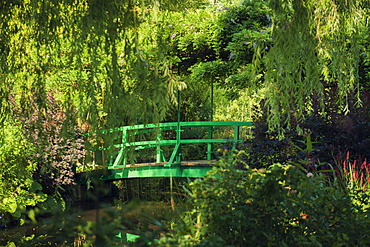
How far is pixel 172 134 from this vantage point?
12.5 meters

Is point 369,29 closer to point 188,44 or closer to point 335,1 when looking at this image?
point 188,44

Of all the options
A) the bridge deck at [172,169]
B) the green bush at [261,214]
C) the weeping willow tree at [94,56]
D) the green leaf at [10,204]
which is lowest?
the green leaf at [10,204]

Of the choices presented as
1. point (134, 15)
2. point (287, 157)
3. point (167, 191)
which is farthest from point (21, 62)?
point (167, 191)

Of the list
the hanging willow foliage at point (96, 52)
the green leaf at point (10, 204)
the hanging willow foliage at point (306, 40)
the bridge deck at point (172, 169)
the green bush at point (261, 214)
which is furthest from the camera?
the bridge deck at point (172, 169)

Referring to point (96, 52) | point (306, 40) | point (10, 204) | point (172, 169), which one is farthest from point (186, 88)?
point (172, 169)

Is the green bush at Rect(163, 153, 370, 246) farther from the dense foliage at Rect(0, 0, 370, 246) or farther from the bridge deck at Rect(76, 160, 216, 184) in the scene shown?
the bridge deck at Rect(76, 160, 216, 184)

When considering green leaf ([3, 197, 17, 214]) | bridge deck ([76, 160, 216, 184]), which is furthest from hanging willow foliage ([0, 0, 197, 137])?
bridge deck ([76, 160, 216, 184])

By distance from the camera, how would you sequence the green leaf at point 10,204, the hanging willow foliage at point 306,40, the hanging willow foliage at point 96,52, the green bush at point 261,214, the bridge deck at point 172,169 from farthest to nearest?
the bridge deck at point 172,169
the green leaf at point 10,204
the hanging willow foliage at point 306,40
the hanging willow foliage at point 96,52
the green bush at point 261,214

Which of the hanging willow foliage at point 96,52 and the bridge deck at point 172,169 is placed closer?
the hanging willow foliage at point 96,52

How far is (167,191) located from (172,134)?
2.66 metres

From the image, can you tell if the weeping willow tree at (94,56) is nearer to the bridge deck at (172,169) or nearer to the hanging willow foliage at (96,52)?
the hanging willow foliage at (96,52)

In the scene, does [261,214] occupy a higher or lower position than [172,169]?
higher

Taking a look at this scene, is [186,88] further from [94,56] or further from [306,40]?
[306,40]

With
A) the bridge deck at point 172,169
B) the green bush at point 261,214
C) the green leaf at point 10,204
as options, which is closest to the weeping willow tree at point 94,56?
the green bush at point 261,214
